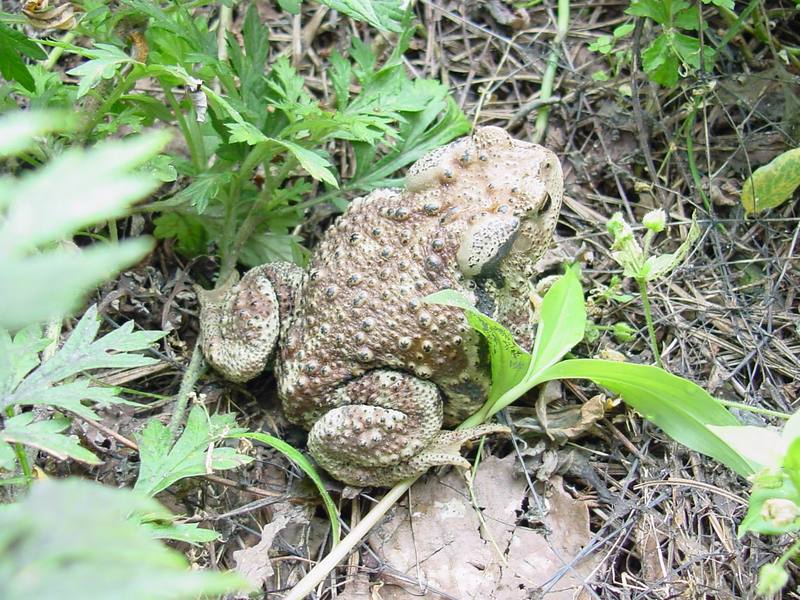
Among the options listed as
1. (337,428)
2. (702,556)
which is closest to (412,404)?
(337,428)

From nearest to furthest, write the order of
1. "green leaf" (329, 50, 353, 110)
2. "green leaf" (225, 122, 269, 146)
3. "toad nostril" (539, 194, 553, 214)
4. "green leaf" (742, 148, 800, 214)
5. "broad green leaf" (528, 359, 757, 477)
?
1. "broad green leaf" (528, 359, 757, 477)
2. "green leaf" (225, 122, 269, 146)
3. "toad nostril" (539, 194, 553, 214)
4. "green leaf" (329, 50, 353, 110)
5. "green leaf" (742, 148, 800, 214)

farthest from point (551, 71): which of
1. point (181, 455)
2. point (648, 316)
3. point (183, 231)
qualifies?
point (181, 455)

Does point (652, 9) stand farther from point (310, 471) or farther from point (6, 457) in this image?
point (6, 457)

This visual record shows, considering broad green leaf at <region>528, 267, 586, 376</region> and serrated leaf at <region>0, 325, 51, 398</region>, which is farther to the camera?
broad green leaf at <region>528, 267, 586, 376</region>

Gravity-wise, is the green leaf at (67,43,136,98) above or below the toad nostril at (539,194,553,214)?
above

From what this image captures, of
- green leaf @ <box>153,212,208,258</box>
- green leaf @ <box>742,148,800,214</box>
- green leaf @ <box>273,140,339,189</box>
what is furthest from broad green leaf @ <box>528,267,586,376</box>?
green leaf @ <box>153,212,208,258</box>

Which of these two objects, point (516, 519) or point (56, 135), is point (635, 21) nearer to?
point (516, 519)

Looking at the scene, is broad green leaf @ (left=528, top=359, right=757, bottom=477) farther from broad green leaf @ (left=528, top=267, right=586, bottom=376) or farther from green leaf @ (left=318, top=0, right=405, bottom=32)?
green leaf @ (left=318, top=0, right=405, bottom=32)

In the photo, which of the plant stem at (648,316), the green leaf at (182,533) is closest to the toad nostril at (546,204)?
the plant stem at (648,316)
